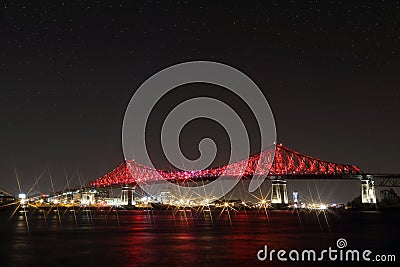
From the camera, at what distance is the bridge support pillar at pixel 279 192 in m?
140

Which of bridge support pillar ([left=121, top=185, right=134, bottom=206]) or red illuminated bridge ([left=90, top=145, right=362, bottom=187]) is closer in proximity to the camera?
red illuminated bridge ([left=90, top=145, right=362, bottom=187])

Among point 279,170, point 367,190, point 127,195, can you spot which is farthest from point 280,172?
point 127,195

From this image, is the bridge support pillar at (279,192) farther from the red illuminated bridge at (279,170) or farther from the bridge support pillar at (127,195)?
the bridge support pillar at (127,195)

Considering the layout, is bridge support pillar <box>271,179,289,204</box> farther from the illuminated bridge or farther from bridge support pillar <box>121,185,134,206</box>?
bridge support pillar <box>121,185,134,206</box>

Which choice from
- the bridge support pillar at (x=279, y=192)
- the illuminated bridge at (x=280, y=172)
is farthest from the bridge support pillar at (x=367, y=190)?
the bridge support pillar at (x=279, y=192)

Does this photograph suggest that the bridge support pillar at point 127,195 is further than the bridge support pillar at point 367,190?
Yes

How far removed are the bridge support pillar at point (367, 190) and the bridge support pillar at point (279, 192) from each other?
934 inches

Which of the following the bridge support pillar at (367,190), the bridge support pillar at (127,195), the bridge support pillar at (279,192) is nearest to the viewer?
the bridge support pillar at (279,192)

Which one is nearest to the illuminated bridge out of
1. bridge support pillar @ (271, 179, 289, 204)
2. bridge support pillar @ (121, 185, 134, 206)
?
bridge support pillar @ (271, 179, 289, 204)

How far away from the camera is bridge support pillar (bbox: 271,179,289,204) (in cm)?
14000

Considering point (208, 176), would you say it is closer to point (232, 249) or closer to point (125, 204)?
point (125, 204)

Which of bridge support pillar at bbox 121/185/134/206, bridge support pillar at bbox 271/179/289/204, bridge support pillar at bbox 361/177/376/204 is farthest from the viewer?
bridge support pillar at bbox 121/185/134/206

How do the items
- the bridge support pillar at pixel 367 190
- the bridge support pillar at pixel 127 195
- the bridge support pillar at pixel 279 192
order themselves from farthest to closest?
the bridge support pillar at pixel 127 195
the bridge support pillar at pixel 367 190
the bridge support pillar at pixel 279 192

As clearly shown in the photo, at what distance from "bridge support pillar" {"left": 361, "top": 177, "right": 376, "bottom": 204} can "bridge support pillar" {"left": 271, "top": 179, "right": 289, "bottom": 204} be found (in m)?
23.7
